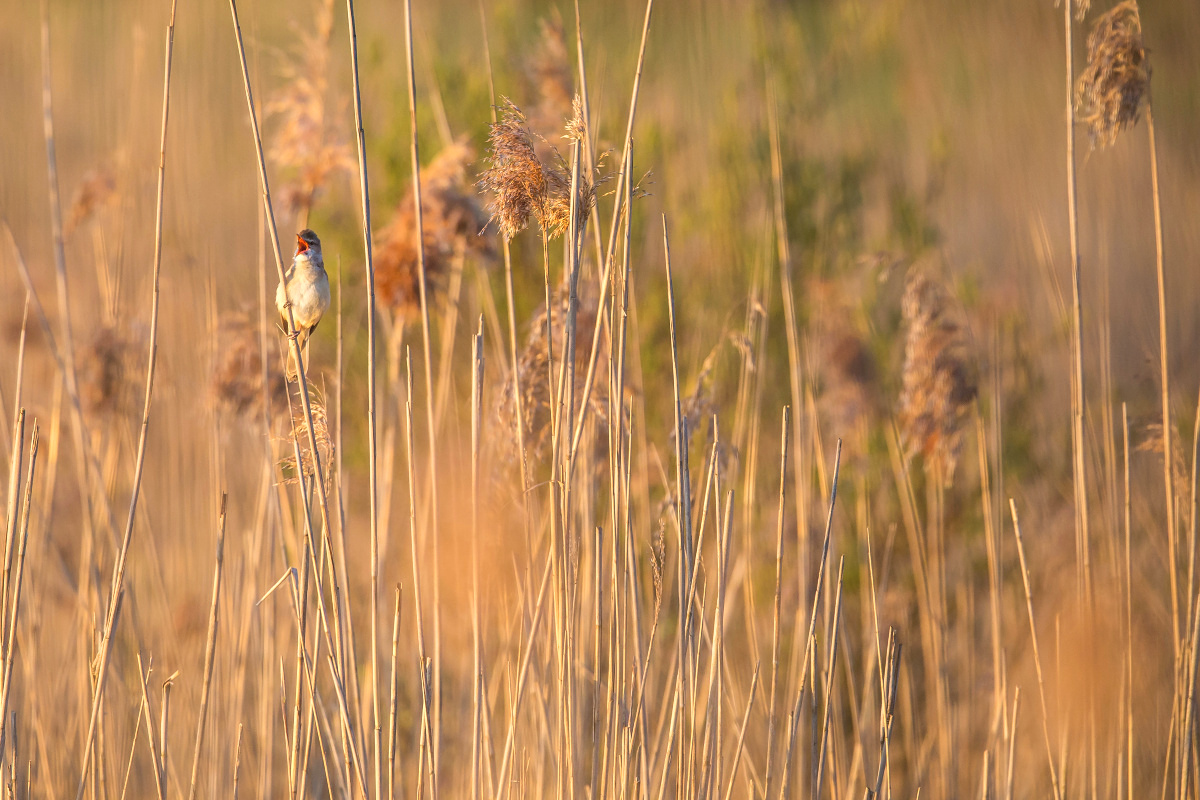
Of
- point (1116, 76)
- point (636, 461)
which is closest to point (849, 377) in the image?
point (636, 461)

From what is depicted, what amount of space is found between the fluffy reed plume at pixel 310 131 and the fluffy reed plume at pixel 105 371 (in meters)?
0.77

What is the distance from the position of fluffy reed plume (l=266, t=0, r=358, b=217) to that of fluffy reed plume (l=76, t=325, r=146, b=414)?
771 millimetres

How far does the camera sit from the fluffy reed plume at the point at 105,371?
2.91m

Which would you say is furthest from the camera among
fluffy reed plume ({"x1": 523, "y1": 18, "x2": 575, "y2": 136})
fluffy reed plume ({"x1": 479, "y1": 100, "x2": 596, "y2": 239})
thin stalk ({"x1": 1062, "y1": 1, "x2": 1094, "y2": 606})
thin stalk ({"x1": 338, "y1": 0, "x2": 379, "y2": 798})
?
fluffy reed plume ({"x1": 523, "y1": 18, "x2": 575, "y2": 136})

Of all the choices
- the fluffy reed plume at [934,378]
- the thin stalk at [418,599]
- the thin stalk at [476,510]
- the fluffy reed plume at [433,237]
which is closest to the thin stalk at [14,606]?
the thin stalk at [418,599]

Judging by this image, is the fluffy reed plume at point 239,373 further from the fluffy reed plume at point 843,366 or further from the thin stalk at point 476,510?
the fluffy reed plume at point 843,366

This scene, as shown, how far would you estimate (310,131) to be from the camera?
2.88 m

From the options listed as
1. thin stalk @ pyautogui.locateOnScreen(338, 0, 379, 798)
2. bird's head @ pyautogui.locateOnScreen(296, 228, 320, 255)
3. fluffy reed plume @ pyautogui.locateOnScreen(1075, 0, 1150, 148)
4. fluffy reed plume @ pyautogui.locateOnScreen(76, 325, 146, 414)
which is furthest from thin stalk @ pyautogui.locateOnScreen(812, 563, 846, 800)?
fluffy reed plume @ pyautogui.locateOnScreen(76, 325, 146, 414)

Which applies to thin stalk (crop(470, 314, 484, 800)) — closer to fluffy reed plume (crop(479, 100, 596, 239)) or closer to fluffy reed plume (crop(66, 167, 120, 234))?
fluffy reed plume (crop(479, 100, 596, 239))

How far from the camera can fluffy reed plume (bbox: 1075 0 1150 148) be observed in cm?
205

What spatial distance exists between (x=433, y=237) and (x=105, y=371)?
49.5 inches

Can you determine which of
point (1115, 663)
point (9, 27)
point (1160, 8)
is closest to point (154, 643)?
point (1115, 663)

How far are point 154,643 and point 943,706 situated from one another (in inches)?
119

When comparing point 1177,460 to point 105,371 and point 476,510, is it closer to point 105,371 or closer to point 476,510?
point 476,510
